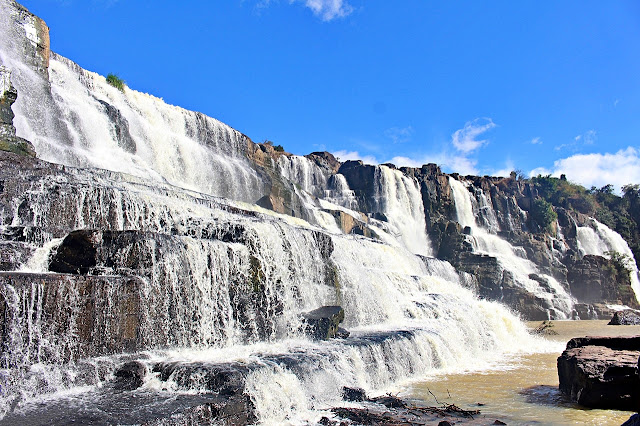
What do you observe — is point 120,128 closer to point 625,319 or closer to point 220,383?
point 220,383

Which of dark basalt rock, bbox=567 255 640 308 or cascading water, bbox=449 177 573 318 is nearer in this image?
cascading water, bbox=449 177 573 318

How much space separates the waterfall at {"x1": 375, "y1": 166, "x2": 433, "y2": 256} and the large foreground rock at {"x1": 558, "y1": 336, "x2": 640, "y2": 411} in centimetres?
3351

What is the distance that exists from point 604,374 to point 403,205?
38.4 metres

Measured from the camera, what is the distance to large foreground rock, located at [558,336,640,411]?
25.9ft

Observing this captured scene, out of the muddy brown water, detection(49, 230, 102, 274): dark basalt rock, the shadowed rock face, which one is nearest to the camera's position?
the shadowed rock face

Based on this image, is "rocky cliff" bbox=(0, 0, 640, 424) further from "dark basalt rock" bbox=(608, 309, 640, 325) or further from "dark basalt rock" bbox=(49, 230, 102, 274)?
"dark basalt rock" bbox=(608, 309, 640, 325)

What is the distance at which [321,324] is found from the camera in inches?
479

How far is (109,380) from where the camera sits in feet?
24.7

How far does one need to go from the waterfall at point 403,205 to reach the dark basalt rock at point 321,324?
30.8m

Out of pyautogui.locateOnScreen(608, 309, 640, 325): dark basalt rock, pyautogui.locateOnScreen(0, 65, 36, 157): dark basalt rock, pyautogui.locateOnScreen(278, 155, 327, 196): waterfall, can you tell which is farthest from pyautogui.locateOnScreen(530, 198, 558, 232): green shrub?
pyautogui.locateOnScreen(0, 65, 36, 157): dark basalt rock

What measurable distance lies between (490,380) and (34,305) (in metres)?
10.0

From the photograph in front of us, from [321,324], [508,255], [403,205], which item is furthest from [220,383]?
[508,255]

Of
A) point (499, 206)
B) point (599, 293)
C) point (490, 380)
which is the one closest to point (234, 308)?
point (490, 380)

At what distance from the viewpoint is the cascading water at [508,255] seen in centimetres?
3369
